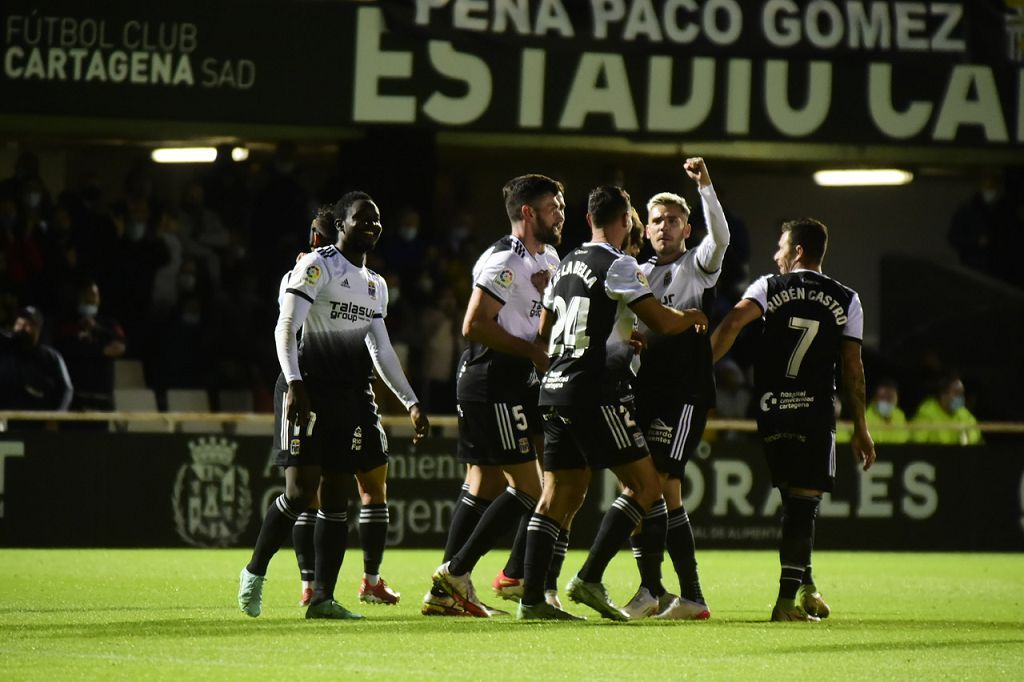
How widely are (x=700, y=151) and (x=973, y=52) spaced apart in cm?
391

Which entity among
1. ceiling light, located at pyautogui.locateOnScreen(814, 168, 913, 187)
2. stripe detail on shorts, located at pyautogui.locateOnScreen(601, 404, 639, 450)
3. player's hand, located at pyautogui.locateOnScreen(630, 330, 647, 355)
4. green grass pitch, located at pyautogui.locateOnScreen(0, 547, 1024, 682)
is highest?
ceiling light, located at pyautogui.locateOnScreen(814, 168, 913, 187)

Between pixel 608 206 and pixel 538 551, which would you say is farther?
pixel 608 206

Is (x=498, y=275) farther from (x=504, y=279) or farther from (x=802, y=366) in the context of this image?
(x=802, y=366)

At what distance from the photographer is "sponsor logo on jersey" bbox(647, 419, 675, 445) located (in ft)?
31.0

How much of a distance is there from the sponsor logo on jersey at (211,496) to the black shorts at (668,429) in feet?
24.5

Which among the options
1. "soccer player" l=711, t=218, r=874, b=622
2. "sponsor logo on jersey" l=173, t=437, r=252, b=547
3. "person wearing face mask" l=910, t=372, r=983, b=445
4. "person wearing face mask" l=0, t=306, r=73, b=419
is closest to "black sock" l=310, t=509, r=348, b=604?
"soccer player" l=711, t=218, r=874, b=622

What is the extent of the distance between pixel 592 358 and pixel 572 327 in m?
0.18

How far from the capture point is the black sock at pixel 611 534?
356 inches

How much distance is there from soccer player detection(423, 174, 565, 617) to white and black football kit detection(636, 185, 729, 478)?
0.62 metres

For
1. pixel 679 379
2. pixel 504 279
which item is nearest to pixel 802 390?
pixel 679 379

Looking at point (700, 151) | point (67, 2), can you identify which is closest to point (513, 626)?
point (67, 2)

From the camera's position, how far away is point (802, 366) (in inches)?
373

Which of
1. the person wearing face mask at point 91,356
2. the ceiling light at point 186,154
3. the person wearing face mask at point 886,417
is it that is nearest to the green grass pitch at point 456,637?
the person wearing face mask at point 91,356

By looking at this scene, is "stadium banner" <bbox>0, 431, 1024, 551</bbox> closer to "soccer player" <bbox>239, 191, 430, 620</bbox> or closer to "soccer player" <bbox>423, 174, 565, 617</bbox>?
"soccer player" <bbox>423, 174, 565, 617</bbox>
